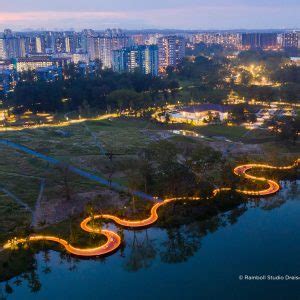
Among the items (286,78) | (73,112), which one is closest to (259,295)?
(73,112)

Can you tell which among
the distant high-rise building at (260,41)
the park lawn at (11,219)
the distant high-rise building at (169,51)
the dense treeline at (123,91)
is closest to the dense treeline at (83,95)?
the dense treeline at (123,91)

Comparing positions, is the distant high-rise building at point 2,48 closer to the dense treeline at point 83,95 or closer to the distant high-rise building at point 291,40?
the dense treeline at point 83,95

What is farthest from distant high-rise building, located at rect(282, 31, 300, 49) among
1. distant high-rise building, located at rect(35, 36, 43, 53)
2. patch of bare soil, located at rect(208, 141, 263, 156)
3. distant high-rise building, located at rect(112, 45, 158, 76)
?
patch of bare soil, located at rect(208, 141, 263, 156)

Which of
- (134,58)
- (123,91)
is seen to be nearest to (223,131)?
(123,91)

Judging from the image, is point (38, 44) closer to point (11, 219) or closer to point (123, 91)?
point (123, 91)

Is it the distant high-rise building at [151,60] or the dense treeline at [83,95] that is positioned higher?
the distant high-rise building at [151,60]

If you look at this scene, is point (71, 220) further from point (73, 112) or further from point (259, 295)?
A: point (73, 112)
